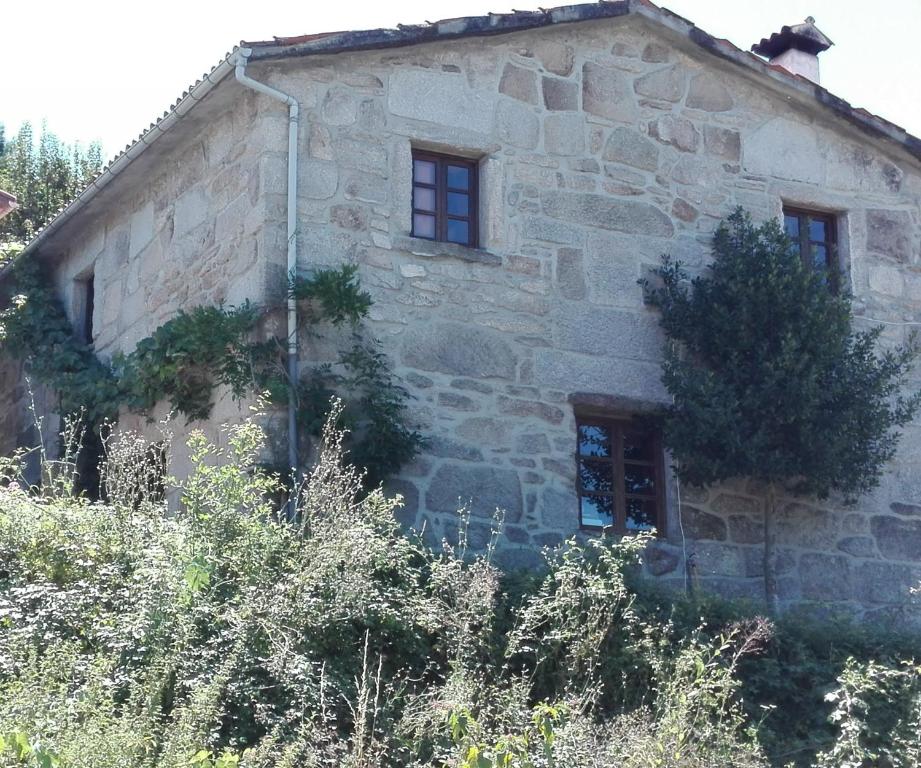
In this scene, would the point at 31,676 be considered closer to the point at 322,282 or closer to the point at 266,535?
the point at 266,535

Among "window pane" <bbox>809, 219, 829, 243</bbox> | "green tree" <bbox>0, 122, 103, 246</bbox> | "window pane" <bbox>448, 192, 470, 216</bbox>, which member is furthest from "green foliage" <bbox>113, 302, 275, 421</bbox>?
"green tree" <bbox>0, 122, 103, 246</bbox>

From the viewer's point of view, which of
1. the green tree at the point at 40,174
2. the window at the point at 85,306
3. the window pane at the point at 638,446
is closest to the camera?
the window pane at the point at 638,446

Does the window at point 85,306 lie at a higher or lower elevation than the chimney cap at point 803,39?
lower

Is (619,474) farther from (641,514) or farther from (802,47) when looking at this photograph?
(802,47)

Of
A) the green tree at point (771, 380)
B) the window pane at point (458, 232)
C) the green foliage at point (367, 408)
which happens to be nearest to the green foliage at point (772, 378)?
the green tree at point (771, 380)

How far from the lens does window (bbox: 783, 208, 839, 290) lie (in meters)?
11.4

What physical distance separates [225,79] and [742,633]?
16.1 ft

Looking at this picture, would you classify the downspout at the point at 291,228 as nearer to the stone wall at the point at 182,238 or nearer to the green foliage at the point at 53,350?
the stone wall at the point at 182,238

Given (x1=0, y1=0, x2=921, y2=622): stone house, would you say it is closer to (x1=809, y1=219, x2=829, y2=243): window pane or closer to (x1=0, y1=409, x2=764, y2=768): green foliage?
(x1=809, y1=219, x2=829, y2=243): window pane

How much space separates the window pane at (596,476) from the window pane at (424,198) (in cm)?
204

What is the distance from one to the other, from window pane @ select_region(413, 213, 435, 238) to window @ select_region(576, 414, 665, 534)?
1635mm

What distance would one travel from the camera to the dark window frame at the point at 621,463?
10.3 m

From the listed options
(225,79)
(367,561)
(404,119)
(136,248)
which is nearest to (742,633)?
(367,561)

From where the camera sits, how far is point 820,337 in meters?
10.1
